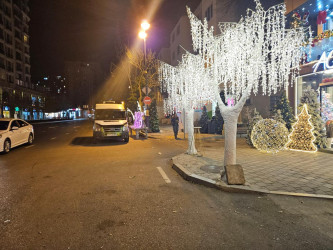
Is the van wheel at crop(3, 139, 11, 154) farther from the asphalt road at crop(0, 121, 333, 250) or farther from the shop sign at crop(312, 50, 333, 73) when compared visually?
the shop sign at crop(312, 50, 333, 73)

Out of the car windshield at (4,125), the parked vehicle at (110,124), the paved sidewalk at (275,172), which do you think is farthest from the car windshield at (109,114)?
the paved sidewalk at (275,172)

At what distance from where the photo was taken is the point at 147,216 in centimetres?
387

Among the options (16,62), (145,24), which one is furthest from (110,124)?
(16,62)

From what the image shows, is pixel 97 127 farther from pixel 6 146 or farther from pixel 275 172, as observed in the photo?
pixel 275 172

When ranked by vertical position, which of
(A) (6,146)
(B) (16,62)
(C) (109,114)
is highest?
(B) (16,62)

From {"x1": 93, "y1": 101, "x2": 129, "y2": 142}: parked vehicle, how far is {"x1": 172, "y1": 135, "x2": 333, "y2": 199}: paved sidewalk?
5.59 meters

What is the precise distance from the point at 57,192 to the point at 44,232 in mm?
1850

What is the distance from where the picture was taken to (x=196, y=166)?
7.20m

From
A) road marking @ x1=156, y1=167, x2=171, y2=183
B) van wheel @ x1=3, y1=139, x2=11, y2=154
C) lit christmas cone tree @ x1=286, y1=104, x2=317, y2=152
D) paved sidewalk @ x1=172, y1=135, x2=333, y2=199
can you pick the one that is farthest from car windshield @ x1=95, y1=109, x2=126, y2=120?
lit christmas cone tree @ x1=286, y1=104, x2=317, y2=152

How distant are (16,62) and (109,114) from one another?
5470 cm

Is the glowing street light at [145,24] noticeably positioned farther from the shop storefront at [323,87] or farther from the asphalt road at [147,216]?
the asphalt road at [147,216]

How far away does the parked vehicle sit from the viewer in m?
12.8

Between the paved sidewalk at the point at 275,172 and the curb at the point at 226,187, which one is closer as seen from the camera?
the curb at the point at 226,187

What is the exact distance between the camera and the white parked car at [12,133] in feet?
32.6
